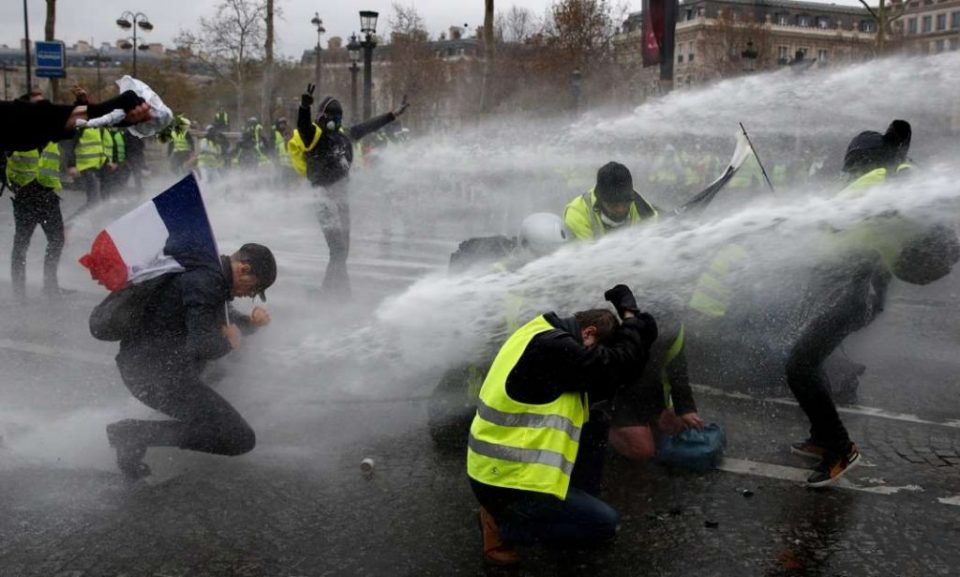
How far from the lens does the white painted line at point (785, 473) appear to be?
4.61m

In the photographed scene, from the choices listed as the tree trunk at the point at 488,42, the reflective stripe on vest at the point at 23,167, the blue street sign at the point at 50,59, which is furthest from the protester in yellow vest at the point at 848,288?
the tree trunk at the point at 488,42

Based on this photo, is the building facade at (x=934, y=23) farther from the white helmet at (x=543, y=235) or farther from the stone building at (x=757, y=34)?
the white helmet at (x=543, y=235)

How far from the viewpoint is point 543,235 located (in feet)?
17.7

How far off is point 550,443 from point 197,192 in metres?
2.08

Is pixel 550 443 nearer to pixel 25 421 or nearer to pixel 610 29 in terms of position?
pixel 25 421

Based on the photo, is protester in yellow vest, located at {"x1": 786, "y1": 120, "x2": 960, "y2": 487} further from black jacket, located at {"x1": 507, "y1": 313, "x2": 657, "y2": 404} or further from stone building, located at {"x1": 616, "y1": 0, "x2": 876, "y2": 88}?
stone building, located at {"x1": 616, "y1": 0, "x2": 876, "y2": 88}

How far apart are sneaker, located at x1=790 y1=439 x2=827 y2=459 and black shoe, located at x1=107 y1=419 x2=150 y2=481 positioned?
323 centimetres

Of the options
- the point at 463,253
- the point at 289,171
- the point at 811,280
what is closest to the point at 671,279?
the point at 811,280

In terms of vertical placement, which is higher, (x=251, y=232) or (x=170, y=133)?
(x=170, y=133)

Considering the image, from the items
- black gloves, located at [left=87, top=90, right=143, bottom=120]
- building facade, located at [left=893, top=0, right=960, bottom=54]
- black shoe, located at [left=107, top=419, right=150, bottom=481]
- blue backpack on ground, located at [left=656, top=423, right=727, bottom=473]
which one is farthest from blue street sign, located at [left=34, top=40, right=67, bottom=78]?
building facade, located at [left=893, top=0, right=960, bottom=54]

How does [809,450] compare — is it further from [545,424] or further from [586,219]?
[545,424]

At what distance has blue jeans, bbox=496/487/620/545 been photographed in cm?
370

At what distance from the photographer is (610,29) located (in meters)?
34.3

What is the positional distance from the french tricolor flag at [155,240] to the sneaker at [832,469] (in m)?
3.00
